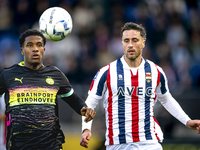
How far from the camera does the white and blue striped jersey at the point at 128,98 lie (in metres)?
5.39

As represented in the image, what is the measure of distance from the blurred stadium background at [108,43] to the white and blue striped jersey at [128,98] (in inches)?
131

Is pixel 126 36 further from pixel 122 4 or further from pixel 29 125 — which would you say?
pixel 122 4

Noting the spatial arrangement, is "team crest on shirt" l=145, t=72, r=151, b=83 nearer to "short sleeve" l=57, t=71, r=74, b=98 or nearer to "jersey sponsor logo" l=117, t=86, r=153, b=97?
"jersey sponsor logo" l=117, t=86, r=153, b=97

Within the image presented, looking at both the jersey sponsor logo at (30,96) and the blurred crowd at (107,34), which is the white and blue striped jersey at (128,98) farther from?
the blurred crowd at (107,34)

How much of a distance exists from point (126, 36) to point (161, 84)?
928mm

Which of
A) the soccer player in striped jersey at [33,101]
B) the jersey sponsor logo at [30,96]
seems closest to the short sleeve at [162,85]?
the soccer player in striped jersey at [33,101]

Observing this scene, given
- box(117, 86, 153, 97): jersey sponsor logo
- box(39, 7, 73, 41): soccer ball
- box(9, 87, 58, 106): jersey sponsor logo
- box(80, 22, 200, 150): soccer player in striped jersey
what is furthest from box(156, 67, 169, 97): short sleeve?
box(9, 87, 58, 106): jersey sponsor logo

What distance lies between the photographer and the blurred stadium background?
9.12 m

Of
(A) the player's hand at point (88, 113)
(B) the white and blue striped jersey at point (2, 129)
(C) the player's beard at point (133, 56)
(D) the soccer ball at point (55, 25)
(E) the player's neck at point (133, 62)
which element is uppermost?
(D) the soccer ball at point (55, 25)

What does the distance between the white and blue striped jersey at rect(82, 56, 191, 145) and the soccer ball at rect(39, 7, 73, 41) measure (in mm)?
867

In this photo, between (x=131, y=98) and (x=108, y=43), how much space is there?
245 inches

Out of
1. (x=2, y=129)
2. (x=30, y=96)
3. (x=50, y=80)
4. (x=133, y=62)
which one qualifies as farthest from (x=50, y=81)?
(x=2, y=129)

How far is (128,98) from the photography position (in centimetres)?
548

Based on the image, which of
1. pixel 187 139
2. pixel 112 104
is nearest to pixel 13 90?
pixel 112 104
